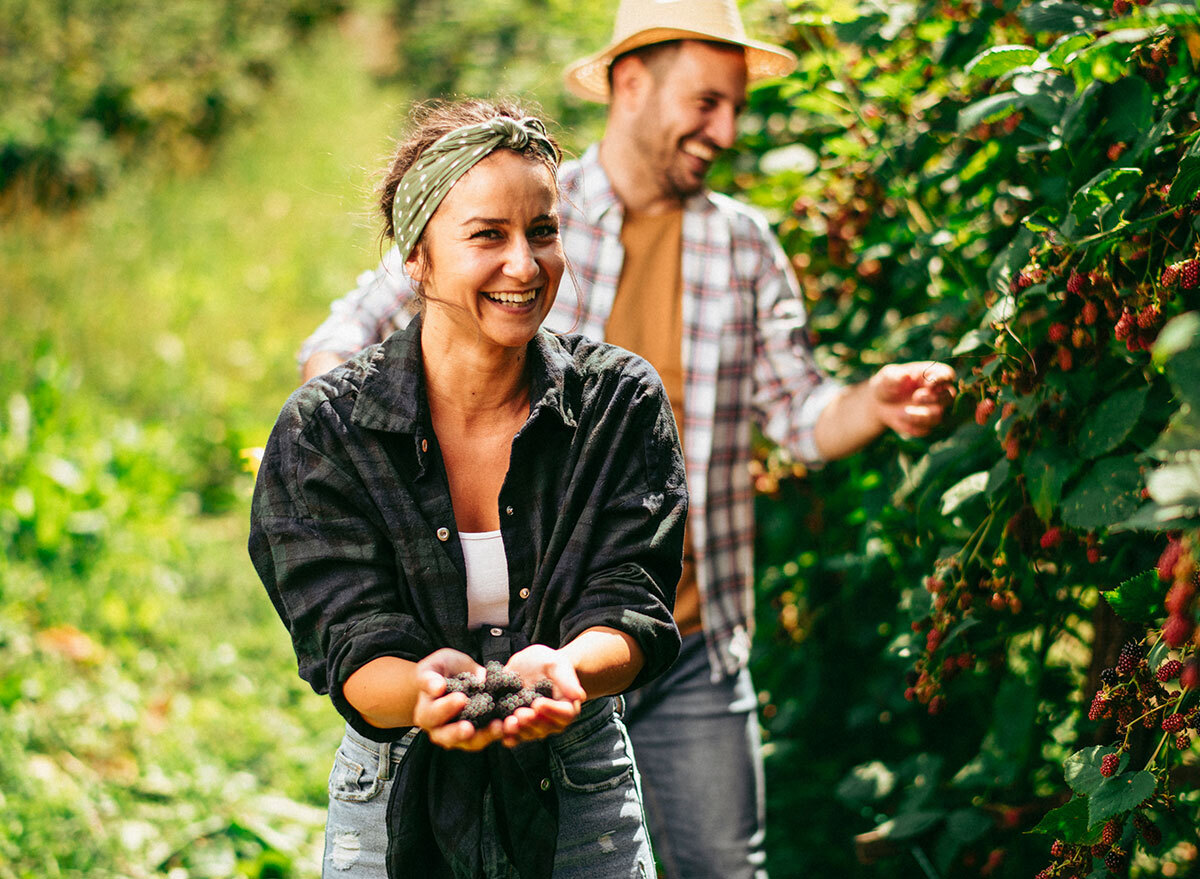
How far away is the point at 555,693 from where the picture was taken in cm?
139

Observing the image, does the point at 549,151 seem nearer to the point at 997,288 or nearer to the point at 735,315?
the point at 997,288

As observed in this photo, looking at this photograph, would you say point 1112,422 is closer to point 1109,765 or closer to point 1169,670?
point 1169,670

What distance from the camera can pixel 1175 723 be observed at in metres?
1.38

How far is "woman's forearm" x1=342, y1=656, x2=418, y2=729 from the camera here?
141 cm

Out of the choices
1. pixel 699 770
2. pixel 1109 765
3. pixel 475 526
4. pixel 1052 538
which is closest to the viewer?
pixel 1109 765

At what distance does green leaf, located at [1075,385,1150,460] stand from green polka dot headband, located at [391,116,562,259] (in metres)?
0.89

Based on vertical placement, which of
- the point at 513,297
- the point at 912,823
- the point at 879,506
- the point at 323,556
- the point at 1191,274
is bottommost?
the point at 912,823

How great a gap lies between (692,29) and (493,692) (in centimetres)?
159

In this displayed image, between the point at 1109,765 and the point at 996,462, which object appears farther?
the point at 996,462

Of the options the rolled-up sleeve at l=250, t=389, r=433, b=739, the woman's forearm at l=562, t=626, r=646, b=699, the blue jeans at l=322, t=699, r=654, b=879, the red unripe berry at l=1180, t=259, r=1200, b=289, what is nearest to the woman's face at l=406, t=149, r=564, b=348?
the rolled-up sleeve at l=250, t=389, r=433, b=739

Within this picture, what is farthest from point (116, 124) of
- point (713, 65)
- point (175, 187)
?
point (713, 65)

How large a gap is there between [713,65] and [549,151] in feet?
3.10

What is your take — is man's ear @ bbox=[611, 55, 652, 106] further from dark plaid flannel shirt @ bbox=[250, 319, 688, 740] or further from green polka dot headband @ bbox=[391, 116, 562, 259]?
dark plaid flannel shirt @ bbox=[250, 319, 688, 740]

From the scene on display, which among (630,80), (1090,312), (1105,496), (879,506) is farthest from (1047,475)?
(630,80)
